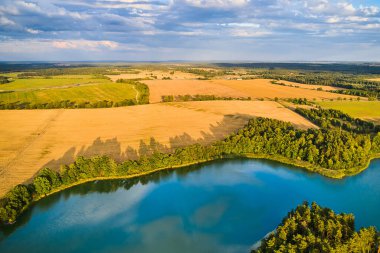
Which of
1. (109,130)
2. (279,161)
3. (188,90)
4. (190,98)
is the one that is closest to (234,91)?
(188,90)

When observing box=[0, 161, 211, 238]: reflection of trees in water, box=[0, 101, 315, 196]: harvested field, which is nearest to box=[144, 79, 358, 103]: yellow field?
box=[0, 101, 315, 196]: harvested field

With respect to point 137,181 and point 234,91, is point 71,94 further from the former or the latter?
point 137,181

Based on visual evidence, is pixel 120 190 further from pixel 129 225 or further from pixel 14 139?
pixel 14 139

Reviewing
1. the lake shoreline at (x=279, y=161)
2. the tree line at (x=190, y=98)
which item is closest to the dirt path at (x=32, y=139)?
the lake shoreline at (x=279, y=161)

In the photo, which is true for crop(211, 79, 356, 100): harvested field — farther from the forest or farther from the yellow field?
the forest

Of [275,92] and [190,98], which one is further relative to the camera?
[275,92]

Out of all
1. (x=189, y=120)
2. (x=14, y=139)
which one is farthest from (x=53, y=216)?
(x=189, y=120)
